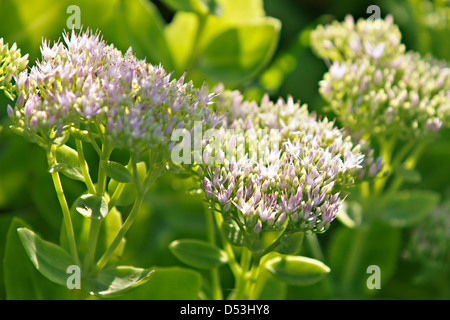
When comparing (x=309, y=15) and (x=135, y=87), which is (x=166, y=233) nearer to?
(x=135, y=87)

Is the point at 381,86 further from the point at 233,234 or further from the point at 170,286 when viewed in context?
the point at 170,286

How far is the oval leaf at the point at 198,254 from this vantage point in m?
1.03

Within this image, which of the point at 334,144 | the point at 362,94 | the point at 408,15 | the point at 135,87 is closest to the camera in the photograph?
the point at 135,87

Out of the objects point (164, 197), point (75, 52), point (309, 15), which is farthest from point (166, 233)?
point (309, 15)

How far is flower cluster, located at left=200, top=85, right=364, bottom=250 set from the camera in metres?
0.84

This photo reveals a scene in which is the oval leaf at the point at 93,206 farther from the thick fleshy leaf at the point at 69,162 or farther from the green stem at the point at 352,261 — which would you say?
the green stem at the point at 352,261

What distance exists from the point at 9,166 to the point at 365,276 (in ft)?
3.06

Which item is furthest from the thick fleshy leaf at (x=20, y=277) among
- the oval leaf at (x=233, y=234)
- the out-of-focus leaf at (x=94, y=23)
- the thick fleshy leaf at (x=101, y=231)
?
the out-of-focus leaf at (x=94, y=23)

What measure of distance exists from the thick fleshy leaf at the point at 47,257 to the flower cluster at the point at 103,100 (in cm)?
18

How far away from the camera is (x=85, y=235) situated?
100 cm

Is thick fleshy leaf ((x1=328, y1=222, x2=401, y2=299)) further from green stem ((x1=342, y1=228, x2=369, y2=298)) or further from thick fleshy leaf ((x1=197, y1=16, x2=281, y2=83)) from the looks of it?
thick fleshy leaf ((x1=197, y1=16, x2=281, y2=83))

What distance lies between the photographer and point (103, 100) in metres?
0.81

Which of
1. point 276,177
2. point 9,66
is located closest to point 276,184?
point 276,177

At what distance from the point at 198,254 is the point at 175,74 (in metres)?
0.58
